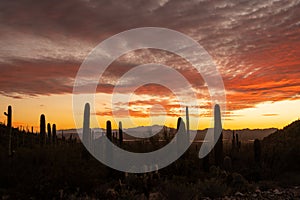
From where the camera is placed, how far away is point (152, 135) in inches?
968

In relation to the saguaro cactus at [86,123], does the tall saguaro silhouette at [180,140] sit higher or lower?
lower

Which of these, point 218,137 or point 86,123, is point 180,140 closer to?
point 218,137

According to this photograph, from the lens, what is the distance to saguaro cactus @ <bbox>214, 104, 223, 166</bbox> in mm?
23609

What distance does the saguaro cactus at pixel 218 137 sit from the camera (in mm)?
23609

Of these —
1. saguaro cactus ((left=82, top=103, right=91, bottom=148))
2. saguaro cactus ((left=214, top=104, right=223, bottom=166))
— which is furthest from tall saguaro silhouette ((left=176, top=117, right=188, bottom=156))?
saguaro cactus ((left=82, top=103, right=91, bottom=148))

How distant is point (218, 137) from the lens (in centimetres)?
2414

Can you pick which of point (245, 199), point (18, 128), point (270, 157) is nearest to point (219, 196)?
point (245, 199)

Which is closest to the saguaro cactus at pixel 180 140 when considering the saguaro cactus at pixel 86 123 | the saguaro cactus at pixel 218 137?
the saguaro cactus at pixel 218 137

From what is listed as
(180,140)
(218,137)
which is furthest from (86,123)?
(218,137)

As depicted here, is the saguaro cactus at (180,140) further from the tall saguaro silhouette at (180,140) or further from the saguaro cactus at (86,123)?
the saguaro cactus at (86,123)

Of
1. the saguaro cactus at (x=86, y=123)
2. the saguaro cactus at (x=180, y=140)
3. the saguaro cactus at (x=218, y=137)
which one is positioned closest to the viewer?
the saguaro cactus at (x=180, y=140)

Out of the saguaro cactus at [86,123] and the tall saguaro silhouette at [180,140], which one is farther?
the saguaro cactus at [86,123]

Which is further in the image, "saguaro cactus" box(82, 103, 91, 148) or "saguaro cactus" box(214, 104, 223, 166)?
"saguaro cactus" box(82, 103, 91, 148)

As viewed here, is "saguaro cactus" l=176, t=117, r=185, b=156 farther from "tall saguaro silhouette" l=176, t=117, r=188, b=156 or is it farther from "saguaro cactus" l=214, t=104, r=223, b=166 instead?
"saguaro cactus" l=214, t=104, r=223, b=166
